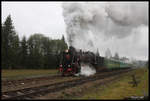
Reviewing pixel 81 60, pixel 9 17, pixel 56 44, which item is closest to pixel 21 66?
pixel 9 17

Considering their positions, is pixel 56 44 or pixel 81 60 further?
pixel 56 44

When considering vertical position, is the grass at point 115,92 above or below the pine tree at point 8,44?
below

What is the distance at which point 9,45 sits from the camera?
42594mm

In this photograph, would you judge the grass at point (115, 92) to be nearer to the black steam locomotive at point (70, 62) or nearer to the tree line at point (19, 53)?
the black steam locomotive at point (70, 62)

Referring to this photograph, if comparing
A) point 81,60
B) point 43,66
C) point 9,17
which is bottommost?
point 43,66

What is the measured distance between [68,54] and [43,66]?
3020 cm

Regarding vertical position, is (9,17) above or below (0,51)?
above

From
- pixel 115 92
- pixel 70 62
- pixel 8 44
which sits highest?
pixel 8 44

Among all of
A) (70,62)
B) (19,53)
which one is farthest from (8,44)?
(70,62)

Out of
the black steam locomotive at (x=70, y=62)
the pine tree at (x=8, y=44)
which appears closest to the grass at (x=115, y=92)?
the black steam locomotive at (x=70, y=62)

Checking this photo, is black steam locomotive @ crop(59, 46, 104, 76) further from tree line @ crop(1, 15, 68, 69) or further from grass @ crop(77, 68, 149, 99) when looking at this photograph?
tree line @ crop(1, 15, 68, 69)

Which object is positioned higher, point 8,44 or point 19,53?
point 8,44

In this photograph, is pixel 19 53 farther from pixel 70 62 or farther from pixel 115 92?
pixel 115 92

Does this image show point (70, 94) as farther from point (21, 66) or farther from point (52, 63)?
point (52, 63)
